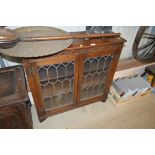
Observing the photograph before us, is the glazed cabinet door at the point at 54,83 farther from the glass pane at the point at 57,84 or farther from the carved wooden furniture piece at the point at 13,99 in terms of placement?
the carved wooden furniture piece at the point at 13,99

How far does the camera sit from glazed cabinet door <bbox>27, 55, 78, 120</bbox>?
3.84 ft

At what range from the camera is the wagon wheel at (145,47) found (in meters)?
1.84

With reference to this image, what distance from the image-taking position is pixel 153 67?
214 centimetres

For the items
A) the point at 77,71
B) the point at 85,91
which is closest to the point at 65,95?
the point at 85,91

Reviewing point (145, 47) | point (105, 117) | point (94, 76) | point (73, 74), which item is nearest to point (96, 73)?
point (94, 76)

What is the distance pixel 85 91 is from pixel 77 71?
1.32 feet

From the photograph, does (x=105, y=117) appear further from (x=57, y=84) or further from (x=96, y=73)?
(x=57, y=84)

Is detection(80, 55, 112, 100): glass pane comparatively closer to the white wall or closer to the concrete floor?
the concrete floor

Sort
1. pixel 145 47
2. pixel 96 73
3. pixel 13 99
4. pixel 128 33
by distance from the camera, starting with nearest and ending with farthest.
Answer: pixel 13 99 → pixel 96 73 → pixel 128 33 → pixel 145 47

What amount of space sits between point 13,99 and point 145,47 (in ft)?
6.06

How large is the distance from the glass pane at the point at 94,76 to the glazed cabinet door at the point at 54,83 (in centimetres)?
12

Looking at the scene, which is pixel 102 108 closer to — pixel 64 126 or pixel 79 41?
pixel 64 126

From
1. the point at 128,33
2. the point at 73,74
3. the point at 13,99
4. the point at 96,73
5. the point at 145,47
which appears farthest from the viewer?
the point at 145,47

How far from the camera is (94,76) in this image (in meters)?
1.53
